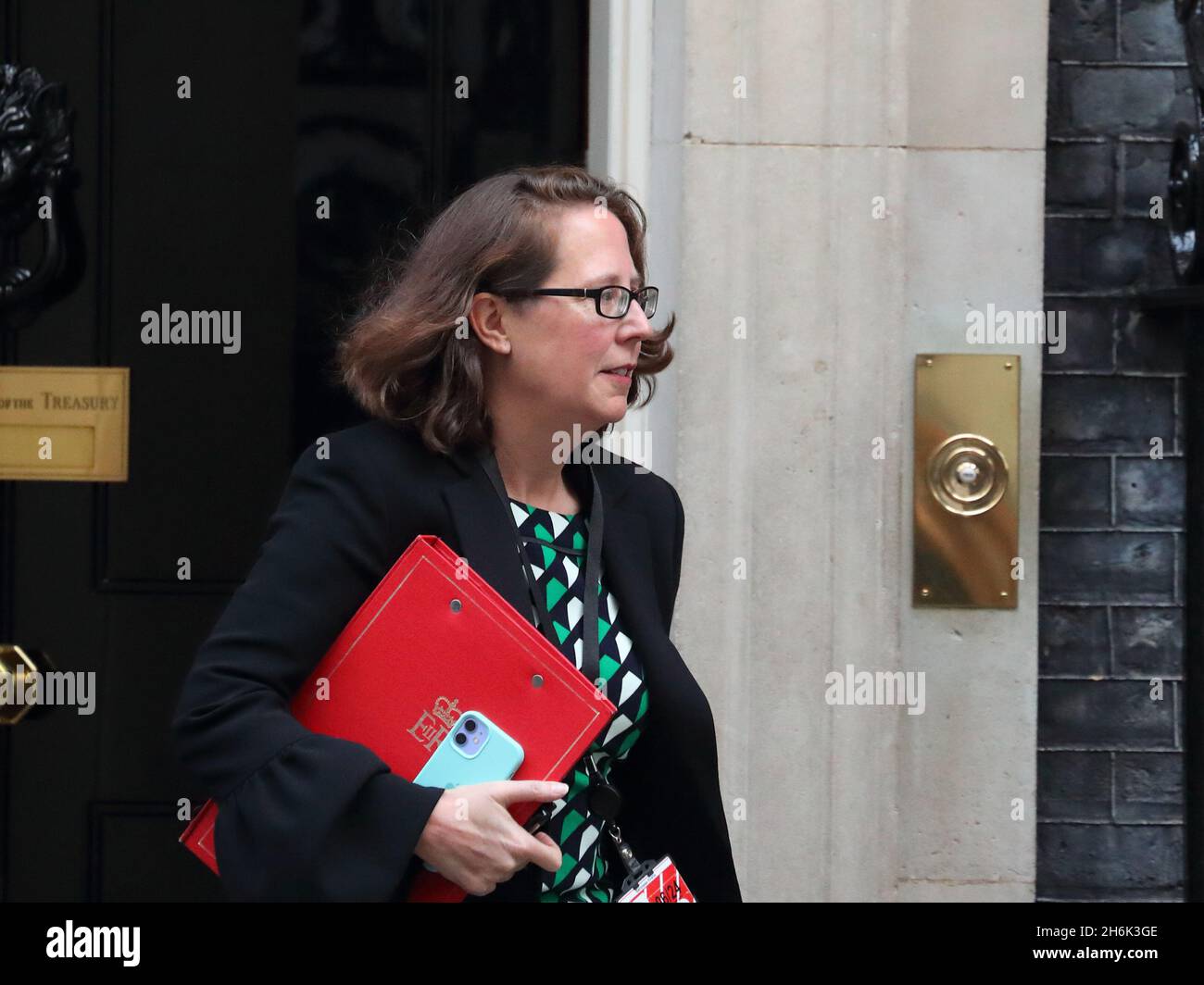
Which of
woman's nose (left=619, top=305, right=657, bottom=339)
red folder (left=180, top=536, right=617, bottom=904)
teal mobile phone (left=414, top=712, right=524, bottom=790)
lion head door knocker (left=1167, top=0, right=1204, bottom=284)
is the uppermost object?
lion head door knocker (left=1167, top=0, right=1204, bottom=284)

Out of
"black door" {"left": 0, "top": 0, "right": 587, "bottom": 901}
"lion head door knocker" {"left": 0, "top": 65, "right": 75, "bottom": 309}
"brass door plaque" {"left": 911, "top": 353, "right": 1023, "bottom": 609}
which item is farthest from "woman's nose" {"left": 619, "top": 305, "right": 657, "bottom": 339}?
"lion head door knocker" {"left": 0, "top": 65, "right": 75, "bottom": 309}

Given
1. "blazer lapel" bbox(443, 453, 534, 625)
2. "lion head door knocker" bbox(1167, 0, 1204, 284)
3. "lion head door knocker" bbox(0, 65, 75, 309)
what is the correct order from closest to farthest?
"blazer lapel" bbox(443, 453, 534, 625) → "lion head door knocker" bbox(1167, 0, 1204, 284) → "lion head door knocker" bbox(0, 65, 75, 309)

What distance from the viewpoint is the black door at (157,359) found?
3.46 metres

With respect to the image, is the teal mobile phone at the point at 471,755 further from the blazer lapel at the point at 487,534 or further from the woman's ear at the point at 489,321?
the woman's ear at the point at 489,321

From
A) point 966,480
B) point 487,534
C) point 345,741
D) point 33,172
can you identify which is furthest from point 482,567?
point 33,172

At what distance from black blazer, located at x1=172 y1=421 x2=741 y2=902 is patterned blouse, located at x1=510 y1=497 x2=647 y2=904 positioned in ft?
0.07

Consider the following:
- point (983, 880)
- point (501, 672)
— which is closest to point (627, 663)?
point (501, 672)

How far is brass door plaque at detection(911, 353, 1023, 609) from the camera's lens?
10.9 ft

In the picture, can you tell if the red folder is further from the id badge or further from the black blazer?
the id badge

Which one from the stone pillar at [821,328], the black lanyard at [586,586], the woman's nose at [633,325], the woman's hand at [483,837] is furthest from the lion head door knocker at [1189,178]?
the woman's hand at [483,837]

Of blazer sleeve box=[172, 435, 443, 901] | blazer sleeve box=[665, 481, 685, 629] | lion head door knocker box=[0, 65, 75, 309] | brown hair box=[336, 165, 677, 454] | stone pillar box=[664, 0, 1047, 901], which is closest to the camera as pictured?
blazer sleeve box=[172, 435, 443, 901]

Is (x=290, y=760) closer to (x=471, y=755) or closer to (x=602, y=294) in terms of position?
(x=471, y=755)

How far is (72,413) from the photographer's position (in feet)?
11.4

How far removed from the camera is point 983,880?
3342mm
